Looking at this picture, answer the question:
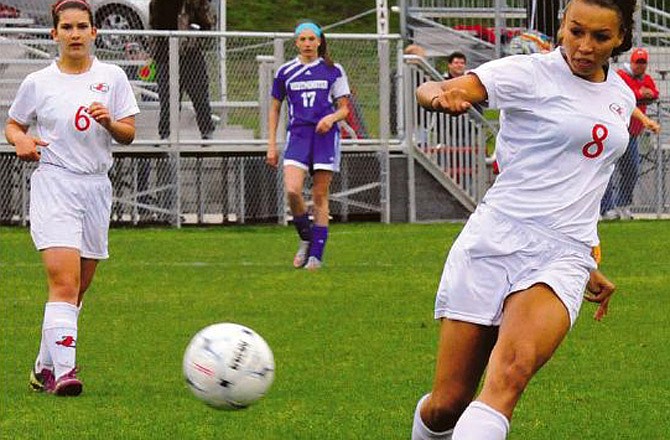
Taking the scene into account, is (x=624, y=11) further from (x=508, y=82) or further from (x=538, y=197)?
(x=538, y=197)

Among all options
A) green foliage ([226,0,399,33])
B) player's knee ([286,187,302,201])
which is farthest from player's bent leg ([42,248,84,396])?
green foliage ([226,0,399,33])

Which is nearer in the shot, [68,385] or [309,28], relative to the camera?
[68,385]

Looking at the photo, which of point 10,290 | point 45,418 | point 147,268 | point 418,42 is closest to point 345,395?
point 45,418

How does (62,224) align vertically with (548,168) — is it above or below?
below

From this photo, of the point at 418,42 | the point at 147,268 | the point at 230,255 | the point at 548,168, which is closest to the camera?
→ the point at 548,168

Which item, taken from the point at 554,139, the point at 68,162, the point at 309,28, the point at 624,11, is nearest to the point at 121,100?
the point at 68,162

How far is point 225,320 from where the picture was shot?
43.8ft

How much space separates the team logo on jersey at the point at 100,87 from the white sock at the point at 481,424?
4.26 metres

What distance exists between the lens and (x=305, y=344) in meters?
12.0

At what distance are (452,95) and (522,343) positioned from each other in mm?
861

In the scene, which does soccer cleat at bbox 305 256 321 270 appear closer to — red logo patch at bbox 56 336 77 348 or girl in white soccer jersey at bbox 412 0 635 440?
red logo patch at bbox 56 336 77 348

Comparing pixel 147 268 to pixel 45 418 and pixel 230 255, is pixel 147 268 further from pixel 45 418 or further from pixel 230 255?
pixel 45 418

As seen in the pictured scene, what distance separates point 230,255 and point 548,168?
1246 cm

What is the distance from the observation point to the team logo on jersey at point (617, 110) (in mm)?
6730
